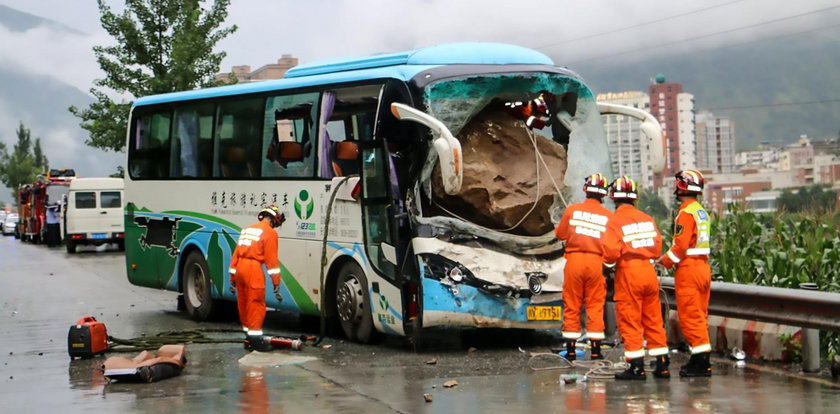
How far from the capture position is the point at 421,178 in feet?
43.1

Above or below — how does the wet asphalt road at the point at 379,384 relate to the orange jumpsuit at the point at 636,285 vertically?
below

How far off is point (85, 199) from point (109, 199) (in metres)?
0.82

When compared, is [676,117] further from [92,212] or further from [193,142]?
[193,142]

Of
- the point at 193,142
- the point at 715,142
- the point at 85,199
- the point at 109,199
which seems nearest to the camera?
the point at 193,142

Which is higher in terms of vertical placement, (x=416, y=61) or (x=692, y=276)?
(x=416, y=61)

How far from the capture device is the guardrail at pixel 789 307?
10719 mm

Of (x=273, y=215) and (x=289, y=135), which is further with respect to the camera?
(x=289, y=135)

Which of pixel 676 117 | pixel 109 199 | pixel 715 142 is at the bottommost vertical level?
pixel 109 199

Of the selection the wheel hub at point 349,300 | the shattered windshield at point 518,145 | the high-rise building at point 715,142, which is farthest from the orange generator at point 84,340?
the high-rise building at point 715,142

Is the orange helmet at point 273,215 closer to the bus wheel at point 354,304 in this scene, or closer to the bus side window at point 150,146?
the bus wheel at point 354,304

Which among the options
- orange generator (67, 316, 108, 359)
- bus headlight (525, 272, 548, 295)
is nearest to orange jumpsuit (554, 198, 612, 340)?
bus headlight (525, 272, 548, 295)

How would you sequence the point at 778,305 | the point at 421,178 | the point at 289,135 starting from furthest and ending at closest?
the point at 289,135 < the point at 421,178 < the point at 778,305

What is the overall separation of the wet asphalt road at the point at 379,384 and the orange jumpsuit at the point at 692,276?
1.39ft

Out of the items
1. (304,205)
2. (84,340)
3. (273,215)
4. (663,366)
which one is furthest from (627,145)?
(663,366)
